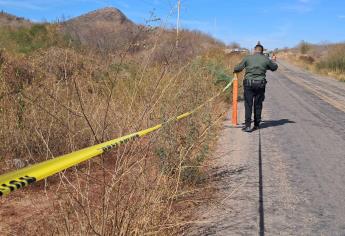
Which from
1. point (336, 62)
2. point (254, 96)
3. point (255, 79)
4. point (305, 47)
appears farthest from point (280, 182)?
point (305, 47)

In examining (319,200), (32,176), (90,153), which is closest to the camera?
(32,176)

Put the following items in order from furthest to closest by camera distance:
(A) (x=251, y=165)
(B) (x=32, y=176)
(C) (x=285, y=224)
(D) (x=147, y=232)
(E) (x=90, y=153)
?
(A) (x=251, y=165), (C) (x=285, y=224), (D) (x=147, y=232), (E) (x=90, y=153), (B) (x=32, y=176)

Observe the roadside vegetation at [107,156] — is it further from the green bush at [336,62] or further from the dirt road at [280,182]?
the green bush at [336,62]

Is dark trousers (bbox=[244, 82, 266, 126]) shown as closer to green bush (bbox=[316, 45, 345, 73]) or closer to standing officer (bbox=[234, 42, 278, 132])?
standing officer (bbox=[234, 42, 278, 132])

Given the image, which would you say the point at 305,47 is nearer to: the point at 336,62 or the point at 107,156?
the point at 336,62

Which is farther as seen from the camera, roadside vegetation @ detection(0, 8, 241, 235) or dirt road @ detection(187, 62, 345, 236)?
dirt road @ detection(187, 62, 345, 236)

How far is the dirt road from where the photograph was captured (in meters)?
4.24

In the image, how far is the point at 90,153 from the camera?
3.09 metres

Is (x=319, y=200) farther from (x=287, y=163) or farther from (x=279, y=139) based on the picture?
(x=279, y=139)

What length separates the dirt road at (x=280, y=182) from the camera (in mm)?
4242

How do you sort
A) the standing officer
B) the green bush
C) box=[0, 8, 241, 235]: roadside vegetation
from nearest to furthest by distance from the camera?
box=[0, 8, 241, 235]: roadside vegetation → the standing officer → the green bush

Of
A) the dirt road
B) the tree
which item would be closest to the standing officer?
the dirt road

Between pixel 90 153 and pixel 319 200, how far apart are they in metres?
2.95

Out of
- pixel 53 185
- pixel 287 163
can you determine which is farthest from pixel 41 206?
pixel 287 163
